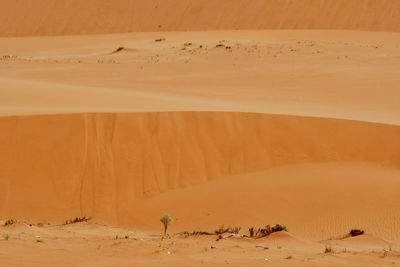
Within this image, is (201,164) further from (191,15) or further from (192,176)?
(191,15)

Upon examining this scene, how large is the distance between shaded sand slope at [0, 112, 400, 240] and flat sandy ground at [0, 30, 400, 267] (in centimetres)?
2

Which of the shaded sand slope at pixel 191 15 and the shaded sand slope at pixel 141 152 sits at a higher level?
the shaded sand slope at pixel 191 15

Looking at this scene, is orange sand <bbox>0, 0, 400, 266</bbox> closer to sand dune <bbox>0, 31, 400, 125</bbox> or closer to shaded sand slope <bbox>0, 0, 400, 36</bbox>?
sand dune <bbox>0, 31, 400, 125</bbox>

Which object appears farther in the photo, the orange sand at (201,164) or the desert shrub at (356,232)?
the desert shrub at (356,232)

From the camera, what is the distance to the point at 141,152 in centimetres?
983

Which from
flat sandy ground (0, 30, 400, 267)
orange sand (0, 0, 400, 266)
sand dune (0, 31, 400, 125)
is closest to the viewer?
flat sandy ground (0, 30, 400, 267)

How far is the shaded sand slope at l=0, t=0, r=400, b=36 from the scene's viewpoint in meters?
35.9

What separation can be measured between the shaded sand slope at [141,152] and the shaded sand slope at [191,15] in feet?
82.4

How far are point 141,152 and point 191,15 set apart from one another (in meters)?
29.9

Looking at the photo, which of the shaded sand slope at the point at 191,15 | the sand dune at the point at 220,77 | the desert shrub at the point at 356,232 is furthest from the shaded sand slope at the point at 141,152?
the shaded sand slope at the point at 191,15

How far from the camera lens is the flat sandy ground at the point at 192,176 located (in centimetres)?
625

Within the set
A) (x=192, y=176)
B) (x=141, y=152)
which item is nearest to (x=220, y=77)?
(x=141, y=152)

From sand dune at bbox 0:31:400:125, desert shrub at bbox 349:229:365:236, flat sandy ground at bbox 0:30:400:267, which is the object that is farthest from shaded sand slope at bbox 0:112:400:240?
desert shrub at bbox 349:229:365:236

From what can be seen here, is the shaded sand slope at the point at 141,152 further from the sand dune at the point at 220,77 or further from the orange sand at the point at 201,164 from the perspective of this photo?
the sand dune at the point at 220,77
